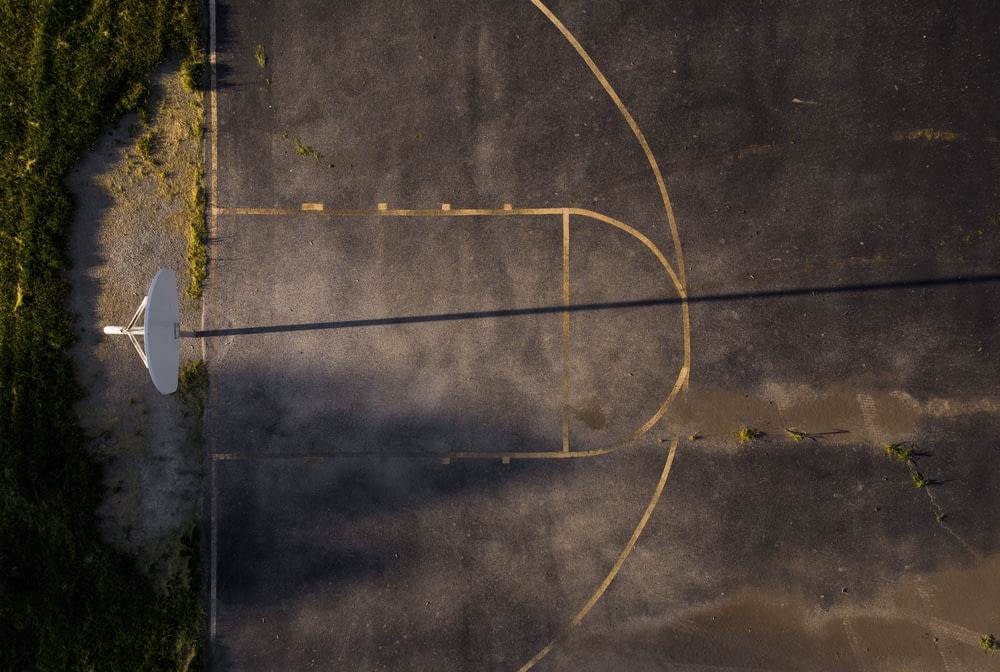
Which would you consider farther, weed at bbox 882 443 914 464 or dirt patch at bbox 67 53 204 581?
weed at bbox 882 443 914 464

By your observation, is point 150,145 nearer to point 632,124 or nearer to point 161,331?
point 161,331

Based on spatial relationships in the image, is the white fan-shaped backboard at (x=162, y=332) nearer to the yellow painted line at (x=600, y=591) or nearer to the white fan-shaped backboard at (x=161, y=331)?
the white fan-shaped backboard at (x=161, y=331)

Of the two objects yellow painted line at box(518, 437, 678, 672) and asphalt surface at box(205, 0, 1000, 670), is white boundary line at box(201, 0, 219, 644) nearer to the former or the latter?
asphalt surface at box(205, 0, 1000, 670)

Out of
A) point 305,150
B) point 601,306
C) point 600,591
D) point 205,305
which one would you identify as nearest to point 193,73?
point 305,150

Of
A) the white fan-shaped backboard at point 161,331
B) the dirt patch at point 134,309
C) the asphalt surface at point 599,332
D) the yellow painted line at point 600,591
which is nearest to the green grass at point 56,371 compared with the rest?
the dirt patch at point 134,309

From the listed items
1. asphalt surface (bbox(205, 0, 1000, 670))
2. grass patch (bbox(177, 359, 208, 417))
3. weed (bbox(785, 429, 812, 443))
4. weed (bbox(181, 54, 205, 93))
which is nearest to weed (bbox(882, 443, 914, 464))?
asphalt surface (bbox(205, 0, 1000, 670))

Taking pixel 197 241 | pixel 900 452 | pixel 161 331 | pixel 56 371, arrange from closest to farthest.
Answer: pixel 161 331
pixel 56 371
pixel 197 241
pixel 900 452
